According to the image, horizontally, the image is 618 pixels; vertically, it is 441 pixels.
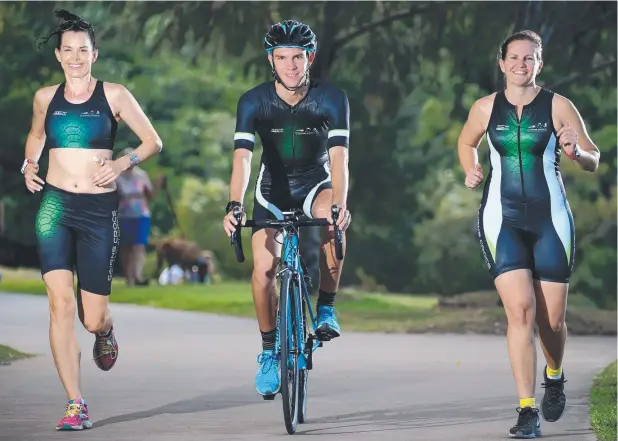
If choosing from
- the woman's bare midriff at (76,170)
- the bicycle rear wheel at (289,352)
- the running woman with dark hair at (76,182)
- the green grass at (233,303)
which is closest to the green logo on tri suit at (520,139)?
the bicycle rear wheel at (289,352)

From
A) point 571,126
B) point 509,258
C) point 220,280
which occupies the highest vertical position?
point 571,126

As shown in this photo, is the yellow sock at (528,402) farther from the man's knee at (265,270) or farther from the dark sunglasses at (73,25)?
the dark sunglasses at (73,25)

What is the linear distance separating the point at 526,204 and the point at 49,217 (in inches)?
112

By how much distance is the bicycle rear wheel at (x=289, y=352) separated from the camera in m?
11.2

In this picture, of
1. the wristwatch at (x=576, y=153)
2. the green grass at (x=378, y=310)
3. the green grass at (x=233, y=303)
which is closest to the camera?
the wristwatch at (x=576, y=153)

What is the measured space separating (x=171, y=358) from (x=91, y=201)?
18.8 feet

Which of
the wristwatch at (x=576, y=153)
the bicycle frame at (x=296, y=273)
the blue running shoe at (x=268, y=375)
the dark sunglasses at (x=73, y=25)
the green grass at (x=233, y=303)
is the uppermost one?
the dark sunglasses at (x=73, y=25)

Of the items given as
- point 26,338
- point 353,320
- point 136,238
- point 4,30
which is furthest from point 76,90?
point 4,30

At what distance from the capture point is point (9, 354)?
56.9 ft

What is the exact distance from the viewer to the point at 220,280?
145 feet

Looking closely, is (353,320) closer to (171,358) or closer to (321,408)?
(171,358)

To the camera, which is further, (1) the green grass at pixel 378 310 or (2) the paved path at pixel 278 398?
(1) the green grass at pixel 378 310

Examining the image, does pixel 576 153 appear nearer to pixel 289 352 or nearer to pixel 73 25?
pixel 289 352

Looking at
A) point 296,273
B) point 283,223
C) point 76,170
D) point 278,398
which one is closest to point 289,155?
point 283,223
